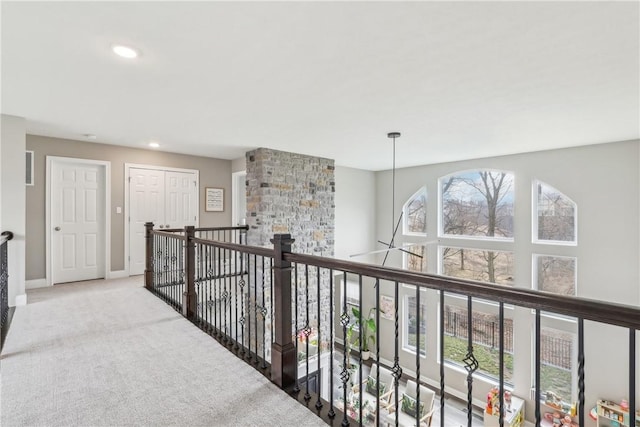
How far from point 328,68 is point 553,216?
4.97 m

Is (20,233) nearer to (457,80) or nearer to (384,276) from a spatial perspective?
(384,276)

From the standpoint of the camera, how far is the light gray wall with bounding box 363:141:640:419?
4.49m

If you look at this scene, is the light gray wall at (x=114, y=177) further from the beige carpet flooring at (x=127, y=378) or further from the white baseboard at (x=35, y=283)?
the beige carpet flooring at (x=127, y=378)

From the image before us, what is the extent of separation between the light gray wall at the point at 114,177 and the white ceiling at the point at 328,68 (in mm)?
486

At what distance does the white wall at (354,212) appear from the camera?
284 inches

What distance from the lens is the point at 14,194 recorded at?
348 centimetres

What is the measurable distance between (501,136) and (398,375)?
401cm

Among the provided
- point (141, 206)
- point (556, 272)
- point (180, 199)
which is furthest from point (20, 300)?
point (556, 272)

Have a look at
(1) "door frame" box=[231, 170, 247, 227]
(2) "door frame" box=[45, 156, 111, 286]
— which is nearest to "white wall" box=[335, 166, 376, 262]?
(1) "door frame" box=[231, 170, 247, 227]

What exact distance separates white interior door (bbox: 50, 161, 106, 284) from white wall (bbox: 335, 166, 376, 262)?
447 centimetres

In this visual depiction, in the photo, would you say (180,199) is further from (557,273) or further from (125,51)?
(557,273)

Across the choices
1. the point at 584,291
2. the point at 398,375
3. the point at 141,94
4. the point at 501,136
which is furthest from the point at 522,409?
the point at 141,94

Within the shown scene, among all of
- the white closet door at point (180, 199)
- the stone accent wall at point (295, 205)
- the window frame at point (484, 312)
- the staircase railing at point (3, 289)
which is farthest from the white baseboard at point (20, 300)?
the window frame at point (484, 312)

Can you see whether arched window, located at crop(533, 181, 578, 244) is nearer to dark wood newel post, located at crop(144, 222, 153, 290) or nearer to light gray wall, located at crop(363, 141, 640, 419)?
light gray wall, located at crop(363, 141, 640, 419)
